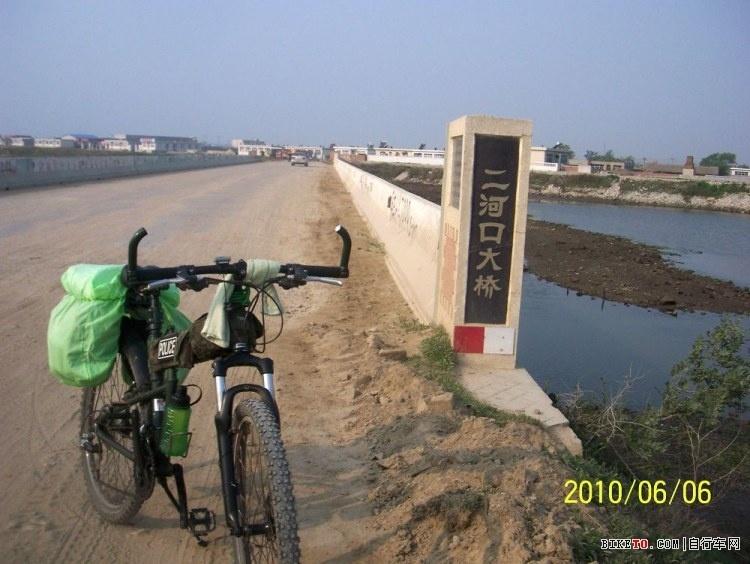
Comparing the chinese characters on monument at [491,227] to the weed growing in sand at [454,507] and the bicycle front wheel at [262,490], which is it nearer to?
the weed growing in sand at [454,507]

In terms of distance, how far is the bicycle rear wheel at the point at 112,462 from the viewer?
11.1 feet

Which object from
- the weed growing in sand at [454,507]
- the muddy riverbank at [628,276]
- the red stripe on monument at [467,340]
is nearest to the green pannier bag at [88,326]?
the weed growing in sand at [454,507]

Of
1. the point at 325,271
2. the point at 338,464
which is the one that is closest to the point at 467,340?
the point at 338,464

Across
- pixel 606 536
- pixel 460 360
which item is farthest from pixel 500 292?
pixel 606 536

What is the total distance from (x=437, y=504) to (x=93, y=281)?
2.02 metres

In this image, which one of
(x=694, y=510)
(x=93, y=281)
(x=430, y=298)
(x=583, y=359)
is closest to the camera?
(x=93, y=281)

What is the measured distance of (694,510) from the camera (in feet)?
16.0

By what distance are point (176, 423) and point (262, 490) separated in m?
0.61

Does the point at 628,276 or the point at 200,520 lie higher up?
the point at 200,520

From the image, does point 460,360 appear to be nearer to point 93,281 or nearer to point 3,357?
point 93,281

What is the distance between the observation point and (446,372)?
570 cm

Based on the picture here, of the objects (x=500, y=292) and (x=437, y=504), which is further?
(x=500, y=292)

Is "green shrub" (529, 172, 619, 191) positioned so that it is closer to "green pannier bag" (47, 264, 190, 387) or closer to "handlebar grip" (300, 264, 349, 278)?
"handlebar grip" (300, 264, 349, 278)

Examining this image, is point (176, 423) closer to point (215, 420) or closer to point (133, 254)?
point (215, 420)
